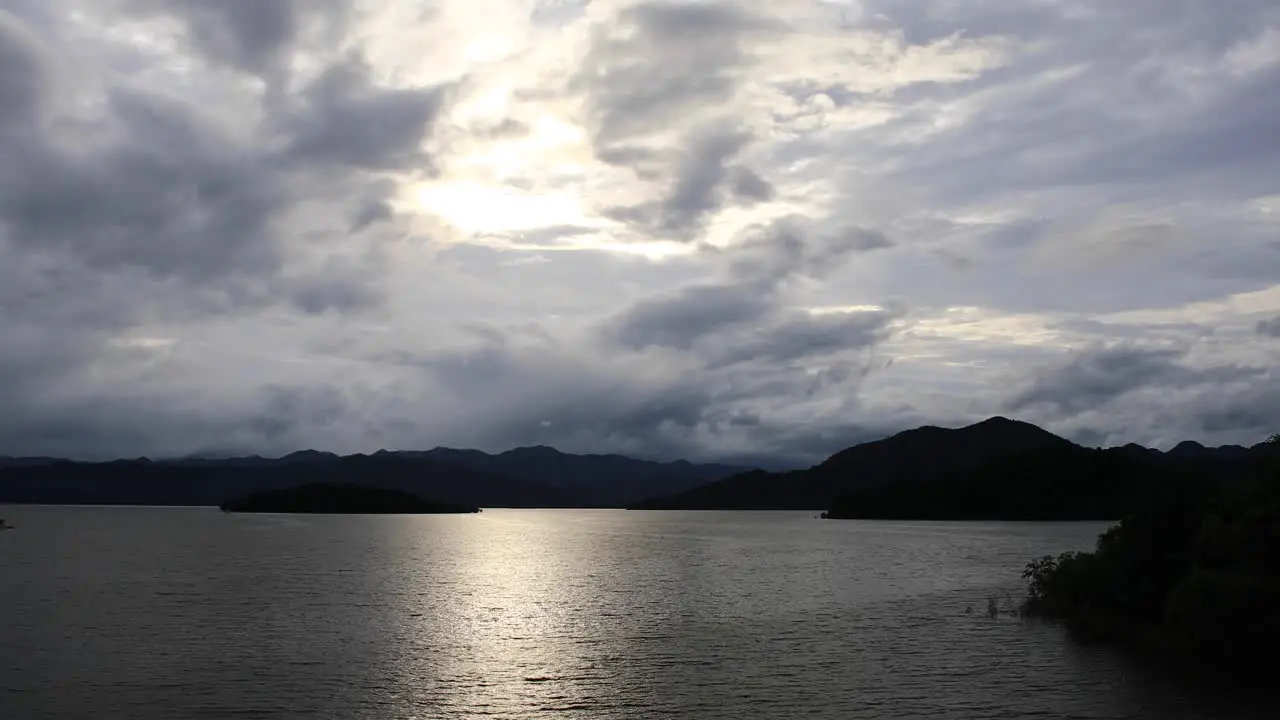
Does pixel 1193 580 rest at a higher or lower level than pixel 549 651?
higher

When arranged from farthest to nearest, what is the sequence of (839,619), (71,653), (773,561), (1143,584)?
(773,561) → (839,619) → (1143,584) → (71,653)

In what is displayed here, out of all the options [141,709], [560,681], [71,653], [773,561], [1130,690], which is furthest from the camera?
[773,561]

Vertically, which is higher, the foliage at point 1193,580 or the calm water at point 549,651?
the foliage at point 1193,580

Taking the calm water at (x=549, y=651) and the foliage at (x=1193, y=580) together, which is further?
the foliage at (x=1193, y=580)

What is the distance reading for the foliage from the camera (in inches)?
2174

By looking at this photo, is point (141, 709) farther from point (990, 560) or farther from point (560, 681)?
point (990, 560)

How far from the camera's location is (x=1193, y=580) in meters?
56.9

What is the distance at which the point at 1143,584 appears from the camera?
71188 millimetres

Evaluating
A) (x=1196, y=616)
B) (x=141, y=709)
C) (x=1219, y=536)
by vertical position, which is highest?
(x=1219, y=536)

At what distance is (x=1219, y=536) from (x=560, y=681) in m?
39.5

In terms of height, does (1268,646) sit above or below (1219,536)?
below

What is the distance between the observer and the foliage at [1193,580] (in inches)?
2174

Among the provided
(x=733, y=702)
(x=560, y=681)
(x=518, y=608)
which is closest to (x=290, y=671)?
(x=560, y=681)

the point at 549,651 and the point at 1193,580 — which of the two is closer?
the point at 1193,580
